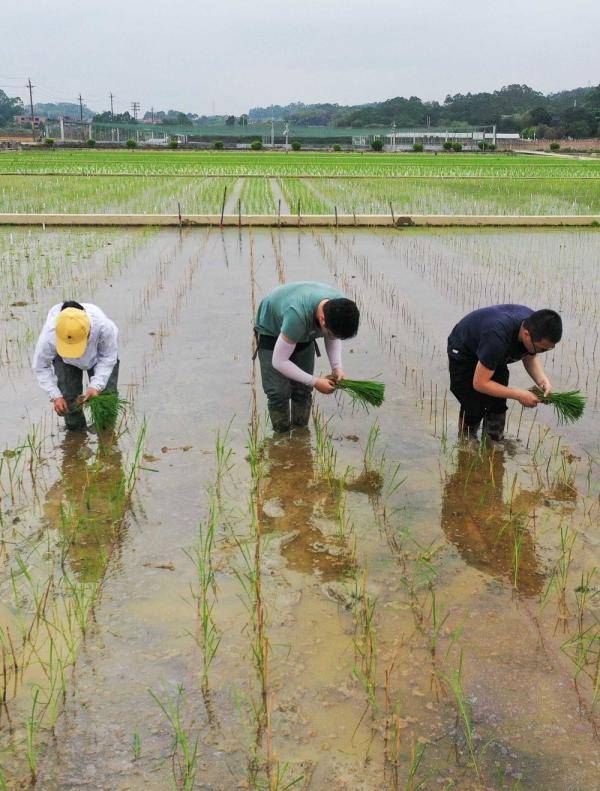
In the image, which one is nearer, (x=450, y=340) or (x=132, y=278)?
(x=450, y=340)

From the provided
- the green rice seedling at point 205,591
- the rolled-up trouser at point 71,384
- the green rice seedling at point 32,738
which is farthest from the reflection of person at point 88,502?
the green rice seedling at point 32,738

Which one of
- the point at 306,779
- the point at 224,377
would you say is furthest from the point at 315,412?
the point at 306,779

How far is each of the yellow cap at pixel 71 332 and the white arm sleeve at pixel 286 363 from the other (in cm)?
93

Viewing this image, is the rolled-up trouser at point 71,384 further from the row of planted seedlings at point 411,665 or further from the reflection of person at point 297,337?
the row of planted seedlings at point 411,665

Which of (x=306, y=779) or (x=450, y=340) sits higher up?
(x=450, y=340)

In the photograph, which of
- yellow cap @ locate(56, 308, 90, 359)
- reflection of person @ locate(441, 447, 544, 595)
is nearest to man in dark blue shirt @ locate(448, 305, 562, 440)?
reflection of person @ locate(441, 447, 544, 595)

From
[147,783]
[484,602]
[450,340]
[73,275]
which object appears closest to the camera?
[147,783]

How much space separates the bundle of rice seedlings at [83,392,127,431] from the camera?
4.07 m

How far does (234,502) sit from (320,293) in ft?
3.57

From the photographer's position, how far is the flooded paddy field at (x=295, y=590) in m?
2.19

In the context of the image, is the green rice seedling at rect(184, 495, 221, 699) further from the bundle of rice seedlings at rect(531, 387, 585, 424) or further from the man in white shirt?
the bundle of rice seedlings at rect(531, 387, 585, 424)

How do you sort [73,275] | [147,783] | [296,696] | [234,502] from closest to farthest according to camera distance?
[147,783], [296,696], [234,502], [73,275]

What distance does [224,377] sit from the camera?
18.1 ft

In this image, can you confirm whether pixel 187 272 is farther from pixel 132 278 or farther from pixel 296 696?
pixel 296 696
